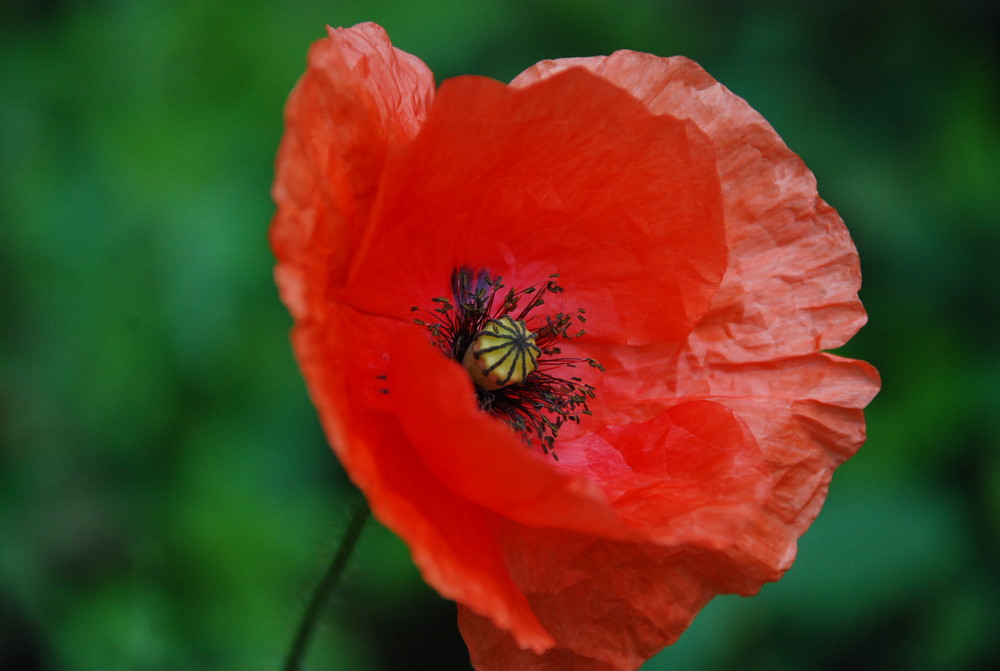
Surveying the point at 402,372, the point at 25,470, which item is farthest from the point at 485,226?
the point at 25,470

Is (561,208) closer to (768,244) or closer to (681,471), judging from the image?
(768,244)

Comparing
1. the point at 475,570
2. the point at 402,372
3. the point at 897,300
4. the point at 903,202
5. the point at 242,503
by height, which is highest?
the point at 903,202

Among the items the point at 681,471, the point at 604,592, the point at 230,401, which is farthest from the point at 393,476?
the point at 230,401

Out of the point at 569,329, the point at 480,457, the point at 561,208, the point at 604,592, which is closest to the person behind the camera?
the point at 480,457

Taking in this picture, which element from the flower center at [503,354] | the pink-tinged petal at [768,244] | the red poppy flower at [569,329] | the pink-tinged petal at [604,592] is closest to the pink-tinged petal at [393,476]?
the red poppy flower at [569,329]

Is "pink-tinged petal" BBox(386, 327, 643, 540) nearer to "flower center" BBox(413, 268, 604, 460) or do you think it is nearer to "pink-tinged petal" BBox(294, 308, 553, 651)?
"pink-tinged petal" BBox(294, 308, 553, 651)

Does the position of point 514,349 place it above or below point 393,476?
above

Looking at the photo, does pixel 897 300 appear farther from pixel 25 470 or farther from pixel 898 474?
pixel 25 470
